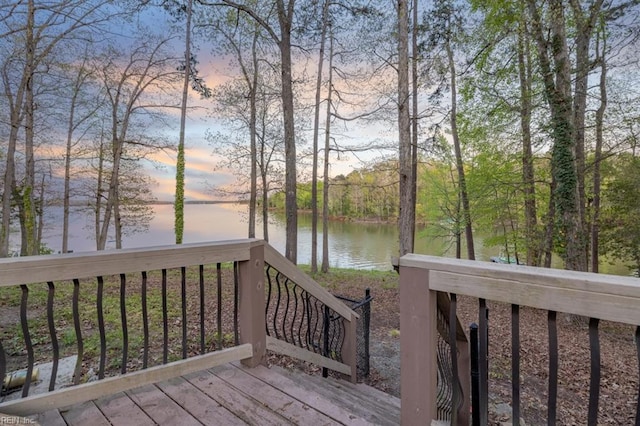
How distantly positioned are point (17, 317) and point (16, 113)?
7.73 m

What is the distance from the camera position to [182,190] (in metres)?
11.4

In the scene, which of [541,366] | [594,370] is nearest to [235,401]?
[594,370]

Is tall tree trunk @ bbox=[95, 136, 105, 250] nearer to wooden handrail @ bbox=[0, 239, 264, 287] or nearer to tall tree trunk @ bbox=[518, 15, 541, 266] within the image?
wooden handrail @ bbox=[0, 239, 264, 287]

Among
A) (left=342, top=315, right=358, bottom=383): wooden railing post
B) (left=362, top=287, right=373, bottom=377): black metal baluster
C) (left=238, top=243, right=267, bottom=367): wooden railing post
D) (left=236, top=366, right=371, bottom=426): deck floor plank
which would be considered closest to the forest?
(left=362, top=287, right=373, bottom=377): black metal baluster

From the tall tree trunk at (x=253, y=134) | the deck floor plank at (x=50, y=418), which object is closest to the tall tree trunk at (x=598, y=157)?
the deck floor plank at (x=50, y=418)

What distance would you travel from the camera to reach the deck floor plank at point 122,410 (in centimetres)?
149

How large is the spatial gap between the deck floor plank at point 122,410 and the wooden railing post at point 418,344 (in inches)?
49.4

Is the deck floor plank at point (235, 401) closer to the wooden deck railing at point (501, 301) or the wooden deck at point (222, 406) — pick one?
the wooden deck at point (222, 406)

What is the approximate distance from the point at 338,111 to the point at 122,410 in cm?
1088

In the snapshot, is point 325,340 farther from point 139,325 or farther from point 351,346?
point 139,325

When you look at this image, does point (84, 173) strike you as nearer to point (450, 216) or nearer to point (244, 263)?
point (244, 263)

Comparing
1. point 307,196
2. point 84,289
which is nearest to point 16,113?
point 84,289

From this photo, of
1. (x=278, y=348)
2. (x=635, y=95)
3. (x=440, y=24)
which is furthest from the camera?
(x=440, y=24)

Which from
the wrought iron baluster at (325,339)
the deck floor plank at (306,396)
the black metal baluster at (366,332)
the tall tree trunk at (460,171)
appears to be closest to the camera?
the deck floor plank at (306,396)
